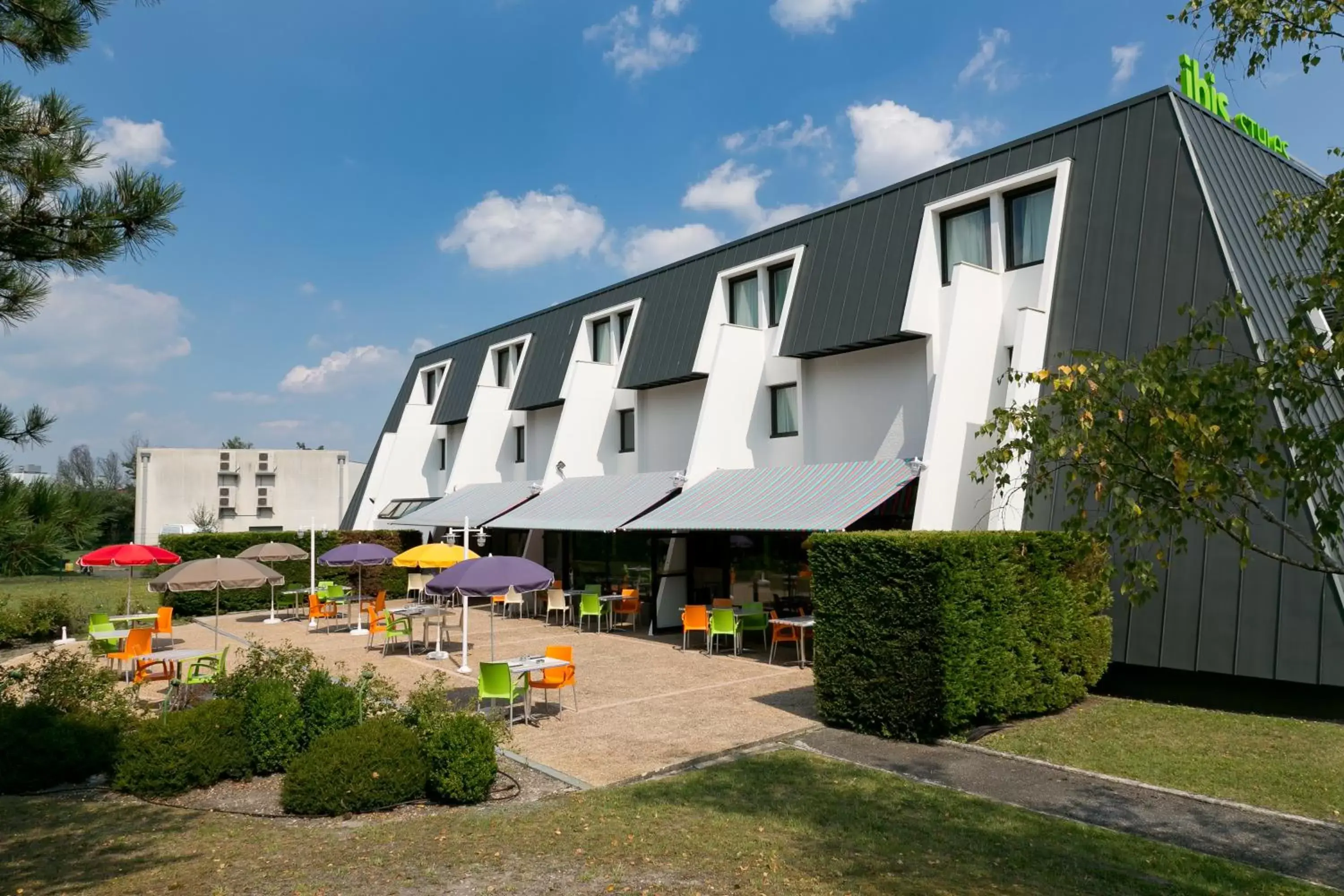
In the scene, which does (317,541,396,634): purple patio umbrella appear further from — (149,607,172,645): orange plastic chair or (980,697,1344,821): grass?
(980,697,1344,821): grass

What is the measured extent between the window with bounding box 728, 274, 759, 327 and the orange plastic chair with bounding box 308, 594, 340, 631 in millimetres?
12803

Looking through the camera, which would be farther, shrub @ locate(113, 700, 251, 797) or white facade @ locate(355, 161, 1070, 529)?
white facade @ locate(355, 161, 1070, 529)

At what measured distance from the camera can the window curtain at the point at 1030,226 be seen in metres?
15.1

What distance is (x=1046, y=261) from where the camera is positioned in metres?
14.4

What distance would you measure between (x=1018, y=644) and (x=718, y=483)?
28.3 ft

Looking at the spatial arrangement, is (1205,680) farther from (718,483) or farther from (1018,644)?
(718,483)

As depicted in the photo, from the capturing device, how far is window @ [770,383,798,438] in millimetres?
19036

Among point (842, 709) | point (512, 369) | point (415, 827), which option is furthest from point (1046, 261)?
point (512, 369)

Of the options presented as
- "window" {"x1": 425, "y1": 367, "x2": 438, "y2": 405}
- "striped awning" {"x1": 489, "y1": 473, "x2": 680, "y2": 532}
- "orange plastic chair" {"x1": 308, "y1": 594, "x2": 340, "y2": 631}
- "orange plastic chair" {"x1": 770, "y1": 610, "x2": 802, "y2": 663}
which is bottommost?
"orange plastic chair" {"x1": 308, "y1": 594, "x2": 340, "y2": 631}

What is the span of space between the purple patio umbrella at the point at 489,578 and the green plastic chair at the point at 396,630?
376 centimetres

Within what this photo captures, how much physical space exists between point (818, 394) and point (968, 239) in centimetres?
428

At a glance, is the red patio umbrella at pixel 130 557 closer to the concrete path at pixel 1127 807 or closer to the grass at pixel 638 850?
the grass at pixel 638 850

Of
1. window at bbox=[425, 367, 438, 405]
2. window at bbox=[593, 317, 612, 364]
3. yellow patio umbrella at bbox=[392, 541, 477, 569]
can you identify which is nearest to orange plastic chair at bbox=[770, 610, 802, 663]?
yellow patio umbrella at bbox=[392, 541, 477, 569]

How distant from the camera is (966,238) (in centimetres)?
1623
